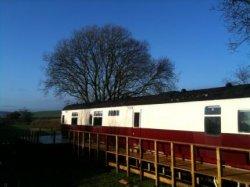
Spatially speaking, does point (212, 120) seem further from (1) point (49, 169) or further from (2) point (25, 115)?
(2) point (25, 115)

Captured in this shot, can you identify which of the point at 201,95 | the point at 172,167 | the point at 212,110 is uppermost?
the point at 201,95

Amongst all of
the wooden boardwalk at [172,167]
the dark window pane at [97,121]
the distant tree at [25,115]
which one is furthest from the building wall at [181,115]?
the distant tree at [25,115]

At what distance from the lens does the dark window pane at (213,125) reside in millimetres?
14987

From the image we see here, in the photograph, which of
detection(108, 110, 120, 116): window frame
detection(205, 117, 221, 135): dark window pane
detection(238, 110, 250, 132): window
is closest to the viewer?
detection(238, 110, 250, 132): window

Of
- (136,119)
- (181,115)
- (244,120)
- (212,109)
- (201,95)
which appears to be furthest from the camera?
(136,119)

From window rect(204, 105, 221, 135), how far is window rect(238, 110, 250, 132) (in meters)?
1.02

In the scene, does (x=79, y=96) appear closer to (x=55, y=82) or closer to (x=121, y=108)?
(x=55, y=82)

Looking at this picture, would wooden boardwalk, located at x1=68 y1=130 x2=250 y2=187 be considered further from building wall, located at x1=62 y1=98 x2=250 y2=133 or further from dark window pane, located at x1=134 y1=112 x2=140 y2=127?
dark window pane, located at x1=134 y1=112 x2=140 y2=127


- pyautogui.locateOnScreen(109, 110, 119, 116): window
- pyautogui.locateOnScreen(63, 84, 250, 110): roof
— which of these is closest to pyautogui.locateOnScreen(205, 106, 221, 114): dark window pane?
pyautogui.locateOnScreen(63, 84, 250, 110): roof

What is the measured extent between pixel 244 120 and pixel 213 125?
63.4 inches

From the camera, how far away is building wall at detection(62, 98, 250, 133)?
47.0 feet

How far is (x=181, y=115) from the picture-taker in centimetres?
1712

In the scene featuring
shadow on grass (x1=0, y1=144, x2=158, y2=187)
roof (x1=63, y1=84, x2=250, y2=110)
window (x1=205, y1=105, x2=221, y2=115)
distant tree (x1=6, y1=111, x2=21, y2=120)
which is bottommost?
shadow on grass (x1=0, y1=144, x2=158, y2=187)

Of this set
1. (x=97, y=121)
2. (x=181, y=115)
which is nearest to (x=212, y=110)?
(x=181, y=115)
